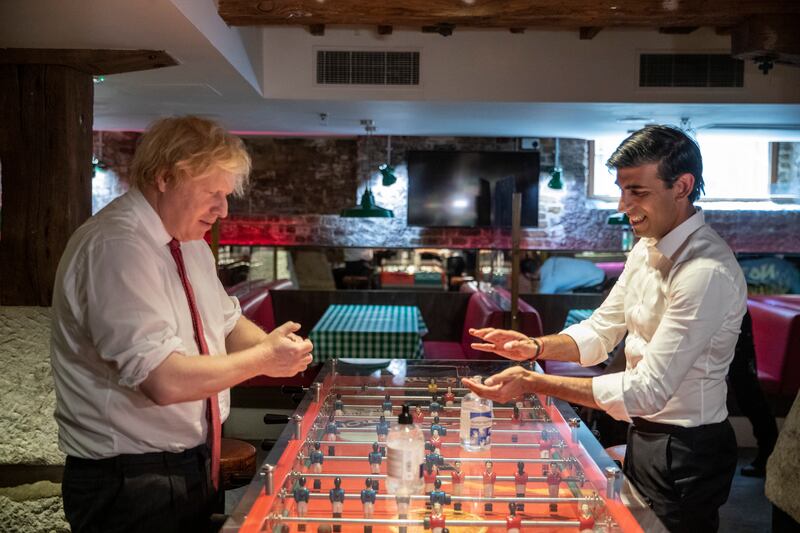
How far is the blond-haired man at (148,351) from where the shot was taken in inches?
73.9

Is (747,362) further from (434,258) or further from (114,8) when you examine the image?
(434,258)

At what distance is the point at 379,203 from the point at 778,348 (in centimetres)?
545

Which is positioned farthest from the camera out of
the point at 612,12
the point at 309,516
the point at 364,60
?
the point at 364,60

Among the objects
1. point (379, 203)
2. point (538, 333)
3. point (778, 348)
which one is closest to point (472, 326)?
point (538, 333)

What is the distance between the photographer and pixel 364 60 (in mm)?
5508

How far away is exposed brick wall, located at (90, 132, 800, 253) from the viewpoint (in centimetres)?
970

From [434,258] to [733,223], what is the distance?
4001mm

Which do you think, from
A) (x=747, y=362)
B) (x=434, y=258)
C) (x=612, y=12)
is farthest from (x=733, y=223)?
(x=612, y=12)

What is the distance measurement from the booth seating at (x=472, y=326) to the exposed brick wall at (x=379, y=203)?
2.61m

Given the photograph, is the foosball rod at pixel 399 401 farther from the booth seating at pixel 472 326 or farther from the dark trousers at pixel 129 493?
the booth seating at pixel 472 326

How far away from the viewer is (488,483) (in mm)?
2104

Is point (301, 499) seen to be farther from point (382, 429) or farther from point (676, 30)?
point (676, 30)

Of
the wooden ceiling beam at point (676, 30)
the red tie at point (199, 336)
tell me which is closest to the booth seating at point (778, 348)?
the wooden ceiling beam at point (676, 30)

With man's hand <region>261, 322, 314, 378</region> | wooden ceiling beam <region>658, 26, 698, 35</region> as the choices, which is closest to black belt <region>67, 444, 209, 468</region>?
man's hand <region>261, 322, 314, 378</region>
